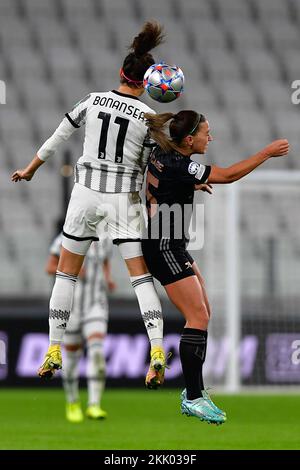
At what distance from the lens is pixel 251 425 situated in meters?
10.8

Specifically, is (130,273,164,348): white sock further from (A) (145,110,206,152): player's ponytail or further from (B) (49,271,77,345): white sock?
(A) (145,110,206,152): player's ponytail

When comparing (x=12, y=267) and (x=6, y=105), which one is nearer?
(x=12, y=267)

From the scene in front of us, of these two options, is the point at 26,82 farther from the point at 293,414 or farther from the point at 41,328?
the point at 293,414

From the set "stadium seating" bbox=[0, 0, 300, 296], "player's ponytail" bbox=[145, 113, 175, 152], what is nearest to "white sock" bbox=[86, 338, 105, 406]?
"player's ponytail" bbox=[145, 113, 175, 152]

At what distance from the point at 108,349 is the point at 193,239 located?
188 centimetres

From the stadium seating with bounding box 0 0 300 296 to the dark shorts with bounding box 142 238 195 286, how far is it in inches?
337

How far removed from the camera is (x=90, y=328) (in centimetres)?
1149

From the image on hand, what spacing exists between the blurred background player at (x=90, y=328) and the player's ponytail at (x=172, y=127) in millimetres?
3963

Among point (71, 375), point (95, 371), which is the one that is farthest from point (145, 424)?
point (71, 375)

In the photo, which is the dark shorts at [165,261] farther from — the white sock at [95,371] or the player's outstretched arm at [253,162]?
the white sock at [95,371]

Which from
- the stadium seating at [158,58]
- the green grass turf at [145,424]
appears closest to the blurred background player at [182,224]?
the green grass turf at [145,424]

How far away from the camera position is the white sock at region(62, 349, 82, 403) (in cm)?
1130

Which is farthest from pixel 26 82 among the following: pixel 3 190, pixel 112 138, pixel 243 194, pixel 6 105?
pixel 112 138

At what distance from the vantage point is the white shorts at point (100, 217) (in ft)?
24.7
